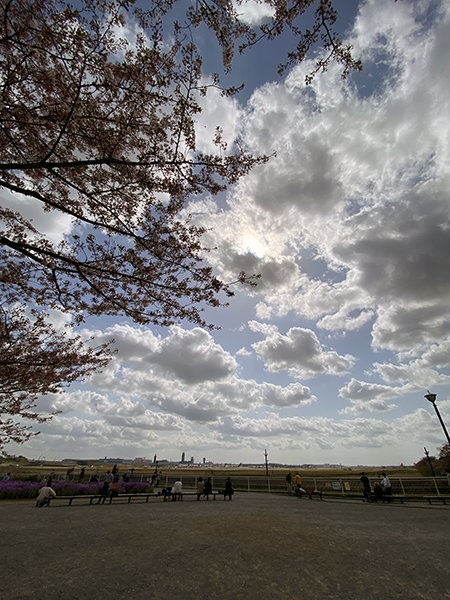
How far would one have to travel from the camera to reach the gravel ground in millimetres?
4191

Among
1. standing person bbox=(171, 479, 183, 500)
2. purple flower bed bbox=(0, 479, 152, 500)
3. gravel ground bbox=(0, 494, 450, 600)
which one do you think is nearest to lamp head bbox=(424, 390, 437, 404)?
gravel ground bbox=(0, 494, 450, 600)

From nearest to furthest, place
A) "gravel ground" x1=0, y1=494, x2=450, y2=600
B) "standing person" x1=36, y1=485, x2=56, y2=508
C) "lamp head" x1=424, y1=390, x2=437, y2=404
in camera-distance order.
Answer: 1. "gravel ground" x1=0, y1=494, x2=450, y2=600
2. "standing person" x1=36, y1=485, x2=56, y2=508
3. "lamp head" x1=424, y1=390, x2=437, y2=404

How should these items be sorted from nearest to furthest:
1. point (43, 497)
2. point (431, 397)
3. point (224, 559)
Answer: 1. point (224, 559)
2. point (43, 497)
3. point (431, 397)

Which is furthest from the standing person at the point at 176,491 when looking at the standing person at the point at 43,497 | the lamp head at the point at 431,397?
the lamp head at the point at 431,397

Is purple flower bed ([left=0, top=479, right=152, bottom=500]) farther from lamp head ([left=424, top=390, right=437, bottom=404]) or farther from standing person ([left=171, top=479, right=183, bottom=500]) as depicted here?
lamp head ([left=424, top=390, right=437, bottom=404])

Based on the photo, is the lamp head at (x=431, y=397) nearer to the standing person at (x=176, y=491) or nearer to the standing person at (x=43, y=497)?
the standing person at (x=176, y=491)

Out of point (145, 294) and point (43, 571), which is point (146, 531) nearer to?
point (43, 571)

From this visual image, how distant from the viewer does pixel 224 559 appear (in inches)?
215

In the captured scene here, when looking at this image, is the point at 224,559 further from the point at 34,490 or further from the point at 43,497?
the point at 34,490

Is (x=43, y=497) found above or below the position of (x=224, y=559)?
above

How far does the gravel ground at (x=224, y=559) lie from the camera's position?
4.19 metres

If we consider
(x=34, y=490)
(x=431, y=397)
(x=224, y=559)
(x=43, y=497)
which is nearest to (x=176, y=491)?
Result: (x=43, y=497)

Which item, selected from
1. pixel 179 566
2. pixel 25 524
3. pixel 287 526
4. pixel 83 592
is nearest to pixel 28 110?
pixel 83 592

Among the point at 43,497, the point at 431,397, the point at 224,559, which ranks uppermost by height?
the point at 431,397
